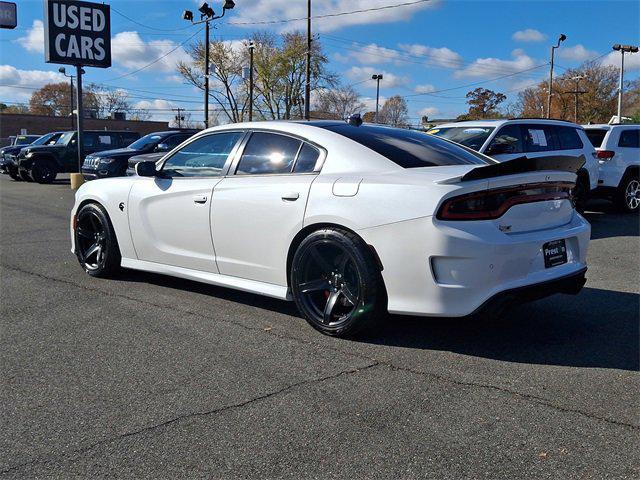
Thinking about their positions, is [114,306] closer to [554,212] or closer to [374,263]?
→ [374,263]

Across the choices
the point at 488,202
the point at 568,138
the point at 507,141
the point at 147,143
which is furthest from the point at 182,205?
the point at 147,143

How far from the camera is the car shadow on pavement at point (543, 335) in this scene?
4.13 m

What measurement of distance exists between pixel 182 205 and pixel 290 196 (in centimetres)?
127

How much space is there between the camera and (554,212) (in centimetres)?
445

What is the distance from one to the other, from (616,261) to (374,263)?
4616 millimetres

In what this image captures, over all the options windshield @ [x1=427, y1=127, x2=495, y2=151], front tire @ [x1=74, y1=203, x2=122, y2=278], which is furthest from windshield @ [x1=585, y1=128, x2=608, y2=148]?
front tire @ [x1=74, y1=203, x2=122, y2=278]

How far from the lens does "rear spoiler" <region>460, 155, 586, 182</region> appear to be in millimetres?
3990

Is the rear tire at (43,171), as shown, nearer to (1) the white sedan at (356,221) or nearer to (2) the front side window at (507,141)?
(2) the front side window at (507,141)

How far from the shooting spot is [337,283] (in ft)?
14.7

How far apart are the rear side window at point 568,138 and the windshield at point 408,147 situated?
6.00 meters

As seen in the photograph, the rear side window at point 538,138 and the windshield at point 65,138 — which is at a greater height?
the windshield at point 65,138

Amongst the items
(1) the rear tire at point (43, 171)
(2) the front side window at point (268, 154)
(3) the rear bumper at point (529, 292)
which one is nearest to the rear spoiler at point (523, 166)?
(3) the rear bumper at point (529, 292)

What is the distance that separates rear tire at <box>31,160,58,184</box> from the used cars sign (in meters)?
3.71

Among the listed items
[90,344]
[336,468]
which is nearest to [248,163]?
[90,344]
